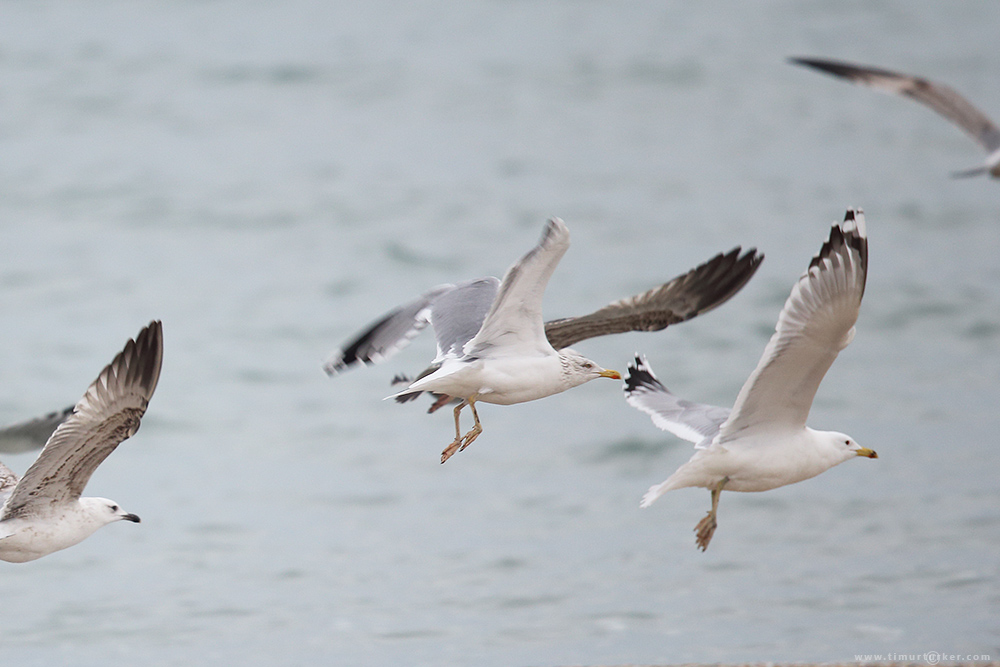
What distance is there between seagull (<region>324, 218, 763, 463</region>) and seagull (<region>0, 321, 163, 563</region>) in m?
1.09

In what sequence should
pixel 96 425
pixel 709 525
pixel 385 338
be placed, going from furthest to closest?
pixel 385 338
pixel 709 525
pixel 96 425

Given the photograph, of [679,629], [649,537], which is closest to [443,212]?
[649,537]

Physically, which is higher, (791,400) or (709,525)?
(791,400)

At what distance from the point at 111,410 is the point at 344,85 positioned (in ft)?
71.1

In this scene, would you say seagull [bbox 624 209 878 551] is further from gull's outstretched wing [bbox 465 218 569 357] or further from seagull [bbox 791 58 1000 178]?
seagull [bbox 791 58 1000 178]

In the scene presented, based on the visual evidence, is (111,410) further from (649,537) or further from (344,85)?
(344,85)

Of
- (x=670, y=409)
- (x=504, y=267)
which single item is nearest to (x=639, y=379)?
(x=670, y=409)

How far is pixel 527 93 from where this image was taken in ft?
89.3

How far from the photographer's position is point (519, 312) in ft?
20.7

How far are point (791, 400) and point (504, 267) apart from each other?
13.1 meters

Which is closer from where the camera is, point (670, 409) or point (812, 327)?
point (812, 327)

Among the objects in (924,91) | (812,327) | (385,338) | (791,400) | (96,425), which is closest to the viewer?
(812,327)

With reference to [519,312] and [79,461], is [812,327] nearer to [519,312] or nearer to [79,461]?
[519,312]

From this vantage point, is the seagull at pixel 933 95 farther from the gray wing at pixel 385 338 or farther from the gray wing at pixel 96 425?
the gray wing at pixel 96 425
